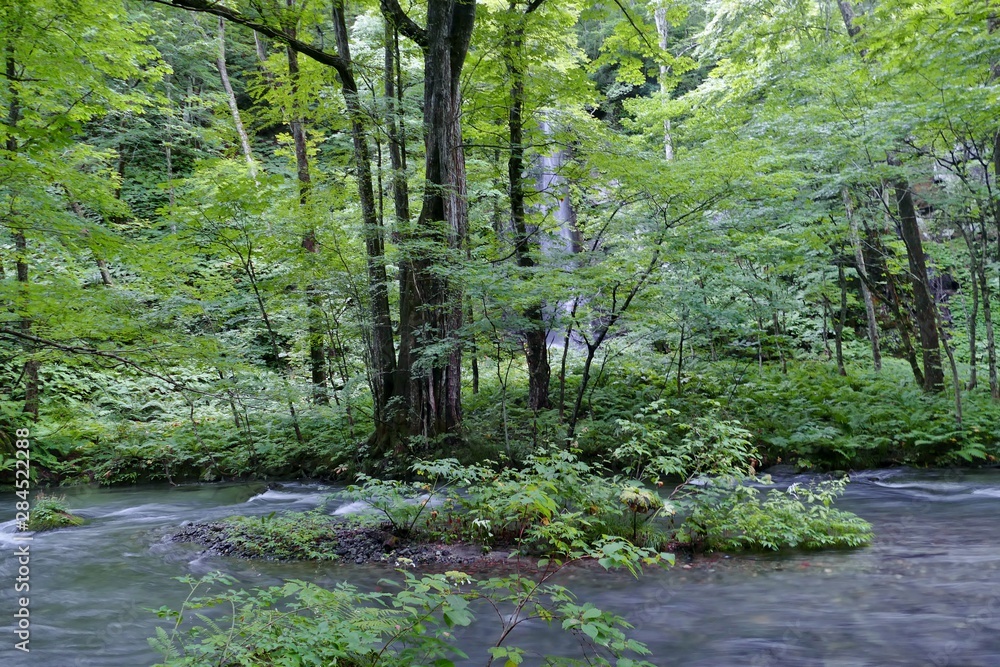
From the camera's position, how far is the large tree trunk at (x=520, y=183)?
9.13 m

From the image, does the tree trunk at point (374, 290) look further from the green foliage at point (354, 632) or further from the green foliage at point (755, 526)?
the green foliage at point (354, 632)

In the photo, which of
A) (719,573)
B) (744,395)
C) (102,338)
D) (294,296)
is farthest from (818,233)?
(102,338)

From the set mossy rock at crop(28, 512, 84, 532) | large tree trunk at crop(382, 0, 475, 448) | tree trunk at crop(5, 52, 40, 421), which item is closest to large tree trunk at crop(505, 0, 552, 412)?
large tree trunk at crop(382, 0, 475, 448)

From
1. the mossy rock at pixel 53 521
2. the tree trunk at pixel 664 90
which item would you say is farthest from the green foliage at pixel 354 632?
the tree trunk at pixel 664 90

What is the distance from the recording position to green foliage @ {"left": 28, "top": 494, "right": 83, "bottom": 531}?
22.8ft

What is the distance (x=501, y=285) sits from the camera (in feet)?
21.6

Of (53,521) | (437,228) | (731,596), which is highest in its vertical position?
(437,228)

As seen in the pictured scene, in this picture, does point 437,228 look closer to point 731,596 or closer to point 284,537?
point 284,537

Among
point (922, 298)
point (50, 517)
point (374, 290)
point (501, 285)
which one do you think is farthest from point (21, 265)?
point (922, 298)

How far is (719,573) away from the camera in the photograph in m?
5.07

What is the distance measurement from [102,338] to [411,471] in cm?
381

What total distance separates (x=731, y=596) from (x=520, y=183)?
666 centimetres

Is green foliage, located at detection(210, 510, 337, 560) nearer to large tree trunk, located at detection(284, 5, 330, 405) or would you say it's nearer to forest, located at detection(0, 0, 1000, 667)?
forest, located at detection(0, 0, 1000, 667)

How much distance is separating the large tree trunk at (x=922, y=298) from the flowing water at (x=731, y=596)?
3.60 metres
